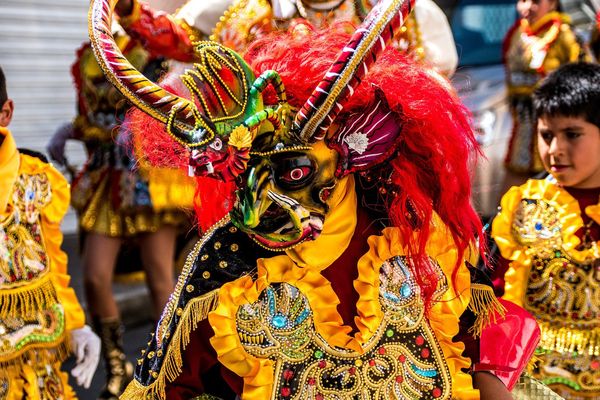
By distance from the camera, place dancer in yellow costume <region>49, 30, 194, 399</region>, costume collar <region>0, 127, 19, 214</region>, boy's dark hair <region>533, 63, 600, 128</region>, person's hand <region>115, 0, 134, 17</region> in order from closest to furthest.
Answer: costume collar <region>0, 127, 19, 214</region> < boy's dark hair <region>533, 63, 600, 128</region> < person's hand <region>115, 0, 134, 17</region> < dancer in yellow costume <region>49, 30, 194, 399</region>

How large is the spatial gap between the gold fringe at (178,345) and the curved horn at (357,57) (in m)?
0.50

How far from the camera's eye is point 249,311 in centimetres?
224

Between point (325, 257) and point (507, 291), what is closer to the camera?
point (325, 257)

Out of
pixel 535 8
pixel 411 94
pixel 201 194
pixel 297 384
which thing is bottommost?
pixel 535 8

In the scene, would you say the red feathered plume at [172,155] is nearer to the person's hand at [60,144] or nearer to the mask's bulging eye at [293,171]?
the mask's bulging eye at [293,171]

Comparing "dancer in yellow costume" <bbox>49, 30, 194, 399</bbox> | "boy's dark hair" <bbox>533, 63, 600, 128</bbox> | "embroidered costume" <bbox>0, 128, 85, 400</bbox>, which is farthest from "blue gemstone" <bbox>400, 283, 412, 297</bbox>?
"dancer in yellow costume" <bbox>49, 30, 194, 399</bbox>

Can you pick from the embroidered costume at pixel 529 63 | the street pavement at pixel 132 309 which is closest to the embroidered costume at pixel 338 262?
the street pavement at pixel 132 309

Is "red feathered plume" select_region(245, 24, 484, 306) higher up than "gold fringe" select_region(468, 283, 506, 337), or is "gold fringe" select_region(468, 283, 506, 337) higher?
"red feathered plume" select_region(245, 24, 484, 306)

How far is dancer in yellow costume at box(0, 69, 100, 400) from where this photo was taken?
131 inches

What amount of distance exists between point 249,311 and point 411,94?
0.60m

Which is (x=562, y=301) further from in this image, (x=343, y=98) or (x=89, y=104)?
(x=89, y=104)

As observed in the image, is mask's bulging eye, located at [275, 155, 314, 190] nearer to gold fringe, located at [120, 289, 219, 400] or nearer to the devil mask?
the devil mask

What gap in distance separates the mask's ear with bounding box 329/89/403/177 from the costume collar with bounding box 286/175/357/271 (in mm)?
85

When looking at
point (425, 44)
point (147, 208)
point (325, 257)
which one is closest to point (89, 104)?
point (147, 208)
